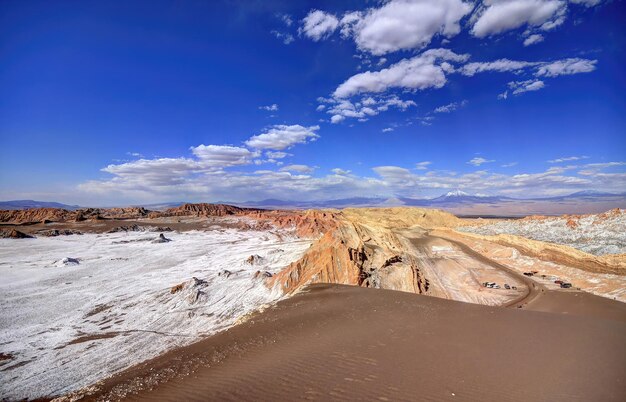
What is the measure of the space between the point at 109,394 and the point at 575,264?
3138 centimetres

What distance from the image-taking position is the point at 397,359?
7164mm

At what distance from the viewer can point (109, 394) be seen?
6789 millimetres

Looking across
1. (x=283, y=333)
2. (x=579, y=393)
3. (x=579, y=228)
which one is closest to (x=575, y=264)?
(x=579, y=228)

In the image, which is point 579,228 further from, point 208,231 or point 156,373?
point 208,231

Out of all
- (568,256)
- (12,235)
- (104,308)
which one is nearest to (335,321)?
(104,308)

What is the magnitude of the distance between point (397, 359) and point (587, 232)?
3415cm

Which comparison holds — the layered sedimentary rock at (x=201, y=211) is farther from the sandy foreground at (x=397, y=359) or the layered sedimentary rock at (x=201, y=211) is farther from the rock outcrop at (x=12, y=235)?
the sandy foreground at (x=397, y=359)

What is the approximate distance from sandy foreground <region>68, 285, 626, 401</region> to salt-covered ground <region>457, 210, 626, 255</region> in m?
21.5

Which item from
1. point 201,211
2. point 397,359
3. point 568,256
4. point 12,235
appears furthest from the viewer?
point 201,211

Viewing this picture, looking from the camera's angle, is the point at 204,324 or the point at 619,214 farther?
the point at 619,214

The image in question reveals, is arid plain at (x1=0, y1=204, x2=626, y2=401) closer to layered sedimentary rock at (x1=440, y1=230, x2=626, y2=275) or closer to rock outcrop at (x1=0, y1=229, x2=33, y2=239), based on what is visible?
layered sedimentary rock at (x1=440, y1=230, x2=626, y2=275)

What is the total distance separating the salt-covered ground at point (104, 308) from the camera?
12180 mm

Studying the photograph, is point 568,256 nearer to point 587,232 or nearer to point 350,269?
point 587,232

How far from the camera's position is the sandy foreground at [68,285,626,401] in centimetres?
596
